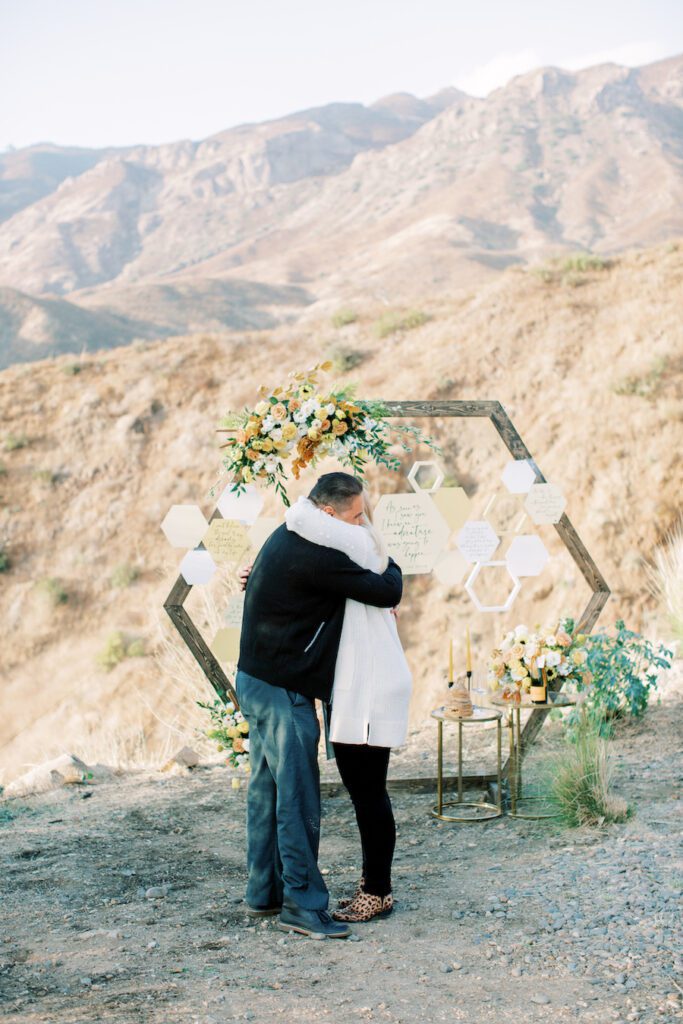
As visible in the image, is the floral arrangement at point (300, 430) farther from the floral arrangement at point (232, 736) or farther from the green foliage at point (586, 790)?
the green foliage at point (586, 790)

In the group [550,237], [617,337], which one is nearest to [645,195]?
[550,237]

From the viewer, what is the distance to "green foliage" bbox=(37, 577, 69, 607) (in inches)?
607

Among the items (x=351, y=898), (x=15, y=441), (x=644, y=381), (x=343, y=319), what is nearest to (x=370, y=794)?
(x=351, y=898)

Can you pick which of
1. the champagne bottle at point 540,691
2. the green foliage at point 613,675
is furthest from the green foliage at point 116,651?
the champagne bottle at point 540,691

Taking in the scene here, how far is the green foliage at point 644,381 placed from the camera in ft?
47.5

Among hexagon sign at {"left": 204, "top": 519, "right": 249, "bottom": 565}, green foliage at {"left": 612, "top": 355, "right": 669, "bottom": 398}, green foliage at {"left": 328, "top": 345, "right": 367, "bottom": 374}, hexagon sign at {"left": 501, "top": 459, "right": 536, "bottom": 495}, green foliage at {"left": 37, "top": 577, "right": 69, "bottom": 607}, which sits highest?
green foliage at {"left": 328, "top": 345, "right": 367, "bottom": 374}

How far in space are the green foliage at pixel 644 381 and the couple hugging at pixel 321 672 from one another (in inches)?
463

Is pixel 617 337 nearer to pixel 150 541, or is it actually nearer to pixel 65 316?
pixel 150 541

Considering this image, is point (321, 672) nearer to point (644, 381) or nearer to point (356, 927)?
point (356, 927)

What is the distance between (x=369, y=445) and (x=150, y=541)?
11865 millimetres

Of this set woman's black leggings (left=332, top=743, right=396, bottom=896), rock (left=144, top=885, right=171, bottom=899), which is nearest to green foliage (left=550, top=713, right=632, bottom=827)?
woman's black leggings (left=332, top=743, right=396, bottom=896)

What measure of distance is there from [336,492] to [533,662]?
2186 millimetres

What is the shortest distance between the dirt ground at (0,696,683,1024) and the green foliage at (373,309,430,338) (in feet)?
46.3

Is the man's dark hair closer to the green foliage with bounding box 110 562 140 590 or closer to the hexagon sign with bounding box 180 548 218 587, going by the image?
the hexagon sign with bounding box 180 548 218 587
